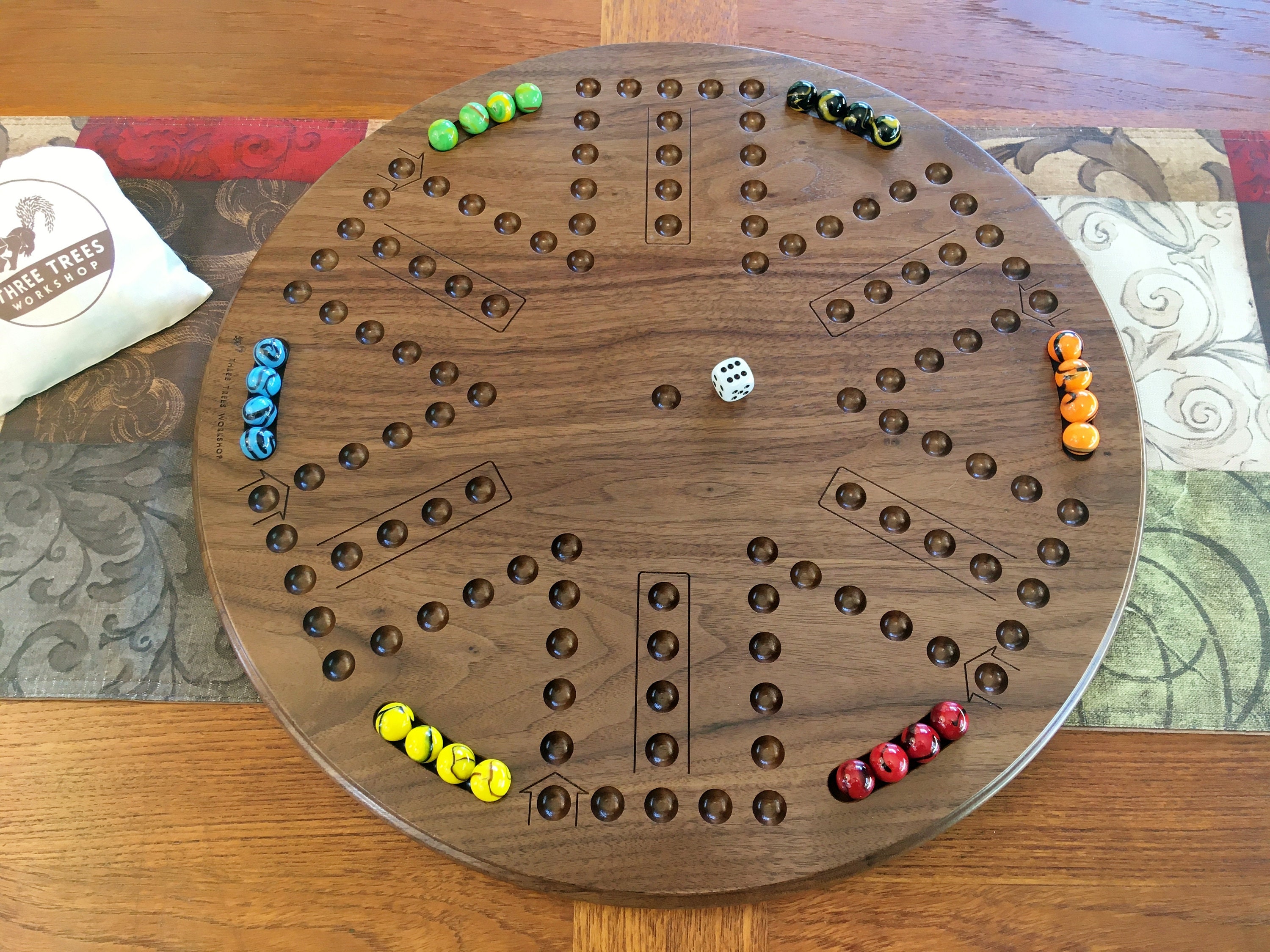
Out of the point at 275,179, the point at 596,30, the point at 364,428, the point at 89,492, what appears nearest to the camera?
the point at 364,428

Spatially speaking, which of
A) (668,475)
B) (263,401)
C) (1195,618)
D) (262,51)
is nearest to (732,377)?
(668,475)

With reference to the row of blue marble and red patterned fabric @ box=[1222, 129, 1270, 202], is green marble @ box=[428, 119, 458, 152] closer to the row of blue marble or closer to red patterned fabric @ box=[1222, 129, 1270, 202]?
the row of blue marble

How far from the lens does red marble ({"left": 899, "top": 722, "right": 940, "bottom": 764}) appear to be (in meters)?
0.70

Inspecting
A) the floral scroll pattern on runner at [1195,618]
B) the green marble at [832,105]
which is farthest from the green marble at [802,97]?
the floral scroll pattern on runner at [1195,618]

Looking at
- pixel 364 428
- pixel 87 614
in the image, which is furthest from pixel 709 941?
pixel 87 614

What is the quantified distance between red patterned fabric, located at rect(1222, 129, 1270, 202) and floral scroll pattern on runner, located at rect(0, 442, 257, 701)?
4.16 ft

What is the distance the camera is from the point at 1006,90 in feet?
3.97

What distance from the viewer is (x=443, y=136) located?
94 cm

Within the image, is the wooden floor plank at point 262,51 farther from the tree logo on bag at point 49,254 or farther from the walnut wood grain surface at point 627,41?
the tree logo on bag at point 49,254

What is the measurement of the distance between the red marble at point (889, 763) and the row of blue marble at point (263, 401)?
1.85 feet

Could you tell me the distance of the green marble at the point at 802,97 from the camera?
951 mm

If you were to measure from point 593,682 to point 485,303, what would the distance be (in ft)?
1.22

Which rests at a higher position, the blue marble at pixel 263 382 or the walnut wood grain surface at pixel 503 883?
the blue marble at pixel 263 382

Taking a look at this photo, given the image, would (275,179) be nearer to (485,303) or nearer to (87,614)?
(485,303)
